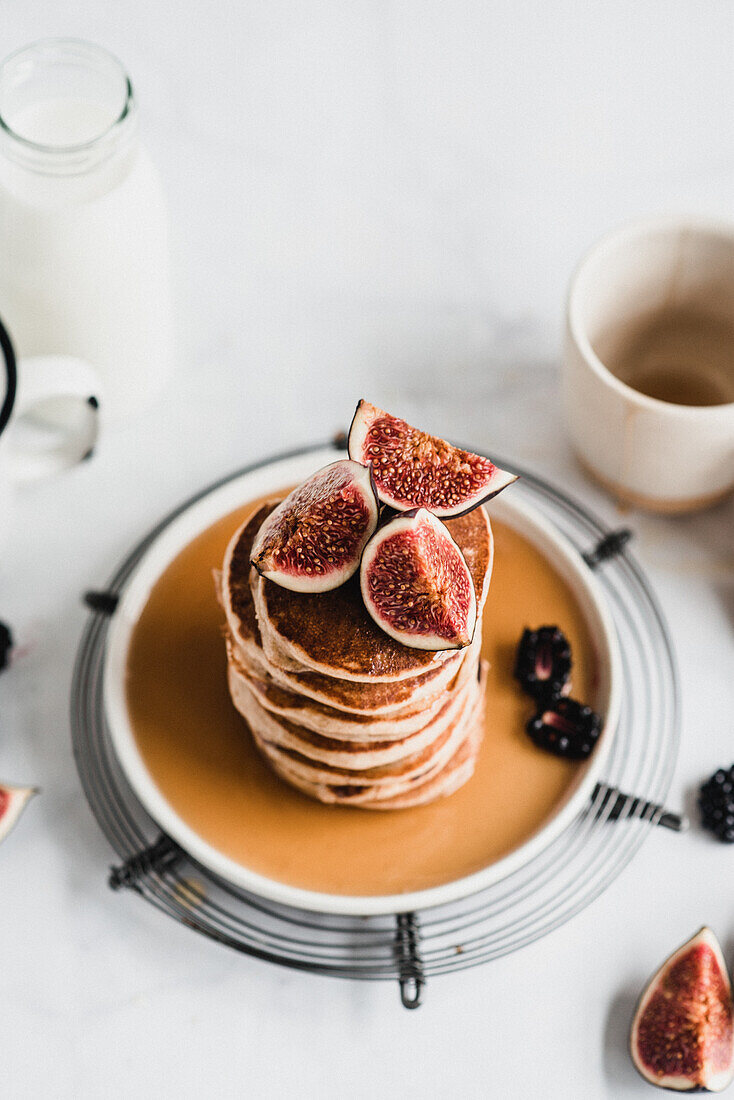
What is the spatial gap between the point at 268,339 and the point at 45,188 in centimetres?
67

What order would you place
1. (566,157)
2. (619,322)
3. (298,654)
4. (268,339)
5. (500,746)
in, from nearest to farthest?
(298,654)
(500,746)
(619,322)
(268,339)
(566,157)

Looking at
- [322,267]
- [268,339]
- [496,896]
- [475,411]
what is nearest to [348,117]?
[322,267]

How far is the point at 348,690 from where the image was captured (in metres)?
1.80

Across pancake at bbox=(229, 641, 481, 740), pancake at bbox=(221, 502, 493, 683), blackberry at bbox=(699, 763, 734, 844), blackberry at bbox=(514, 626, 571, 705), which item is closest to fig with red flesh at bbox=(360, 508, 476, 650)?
pancake at bbox=(221, 502, 493, 683)

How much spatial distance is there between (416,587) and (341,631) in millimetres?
172

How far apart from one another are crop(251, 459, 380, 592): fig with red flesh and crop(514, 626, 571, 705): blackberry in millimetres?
562

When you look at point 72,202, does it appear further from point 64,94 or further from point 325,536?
point 325,536

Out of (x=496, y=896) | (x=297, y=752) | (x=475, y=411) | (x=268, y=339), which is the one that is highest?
(x=268, y=339)

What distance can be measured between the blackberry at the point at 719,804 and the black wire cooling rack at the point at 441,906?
0.26 ft

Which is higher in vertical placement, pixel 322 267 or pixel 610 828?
pixel 322 267

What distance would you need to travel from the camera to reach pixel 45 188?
7.33 ft

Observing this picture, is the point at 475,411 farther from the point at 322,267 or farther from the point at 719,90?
the point at 719,90

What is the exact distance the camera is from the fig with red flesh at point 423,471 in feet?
6.12

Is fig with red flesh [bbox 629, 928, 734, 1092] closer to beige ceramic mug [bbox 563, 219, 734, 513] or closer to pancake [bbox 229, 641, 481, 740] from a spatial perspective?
pancake [bbox 229, 641, 481, 740]
